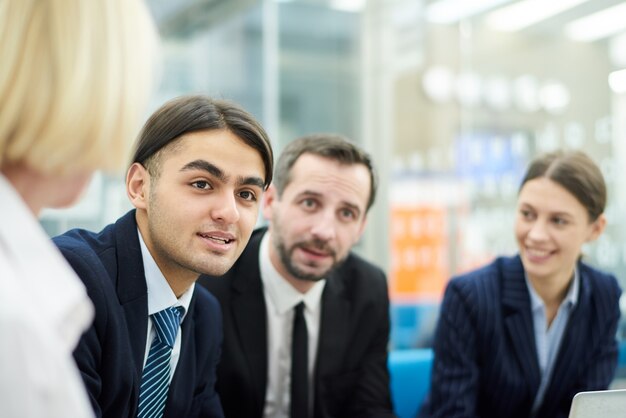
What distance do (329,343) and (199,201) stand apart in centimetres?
85

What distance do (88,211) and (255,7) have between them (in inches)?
73.5

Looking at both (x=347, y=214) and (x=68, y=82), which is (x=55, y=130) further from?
(x=347, y=214)

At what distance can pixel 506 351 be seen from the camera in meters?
2.22

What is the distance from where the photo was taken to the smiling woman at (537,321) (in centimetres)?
219

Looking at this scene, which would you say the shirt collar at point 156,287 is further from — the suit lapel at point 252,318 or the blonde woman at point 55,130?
the blonde woman at point 55,130

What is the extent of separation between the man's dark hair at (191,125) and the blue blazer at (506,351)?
104 centimetres

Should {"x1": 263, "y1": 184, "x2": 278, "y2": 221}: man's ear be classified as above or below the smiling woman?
above

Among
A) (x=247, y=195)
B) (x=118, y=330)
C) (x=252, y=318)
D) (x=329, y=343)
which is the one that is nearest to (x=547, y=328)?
(x=329, y=343)

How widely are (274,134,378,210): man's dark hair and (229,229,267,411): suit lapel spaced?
12.1 inches

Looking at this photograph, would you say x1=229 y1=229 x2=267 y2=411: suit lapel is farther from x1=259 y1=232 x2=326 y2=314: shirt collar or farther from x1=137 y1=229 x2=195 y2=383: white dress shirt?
x1=137 y1=229 x2=195 y2=383: white dress shirt

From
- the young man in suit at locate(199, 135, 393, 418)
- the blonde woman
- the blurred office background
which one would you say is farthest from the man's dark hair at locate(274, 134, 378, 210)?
the blurred office background

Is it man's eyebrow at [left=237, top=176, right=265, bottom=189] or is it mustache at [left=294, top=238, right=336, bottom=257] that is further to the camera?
mustache at [left=294, top=238, right=336, bottom=257]

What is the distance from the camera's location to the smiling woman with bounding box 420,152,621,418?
219 cm

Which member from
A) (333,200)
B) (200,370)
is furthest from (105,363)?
(333,200)
